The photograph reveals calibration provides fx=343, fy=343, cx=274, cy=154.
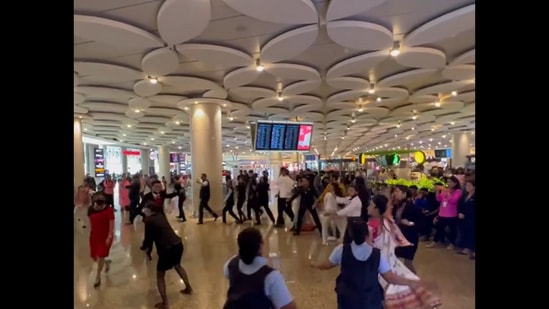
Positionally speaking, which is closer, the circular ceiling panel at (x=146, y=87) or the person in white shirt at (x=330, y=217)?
the person in white shirt at (x=330, y=217)

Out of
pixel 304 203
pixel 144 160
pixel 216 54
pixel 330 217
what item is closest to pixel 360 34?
pixel 216 54

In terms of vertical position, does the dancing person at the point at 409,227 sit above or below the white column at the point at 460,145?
below

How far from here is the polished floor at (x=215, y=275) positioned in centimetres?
428

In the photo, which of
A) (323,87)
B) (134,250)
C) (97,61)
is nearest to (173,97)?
(97,61)

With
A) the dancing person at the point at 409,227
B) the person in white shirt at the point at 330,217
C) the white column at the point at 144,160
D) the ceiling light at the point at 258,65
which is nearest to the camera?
the dancing person at the point at 409,227

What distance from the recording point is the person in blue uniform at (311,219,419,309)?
8.51 ft

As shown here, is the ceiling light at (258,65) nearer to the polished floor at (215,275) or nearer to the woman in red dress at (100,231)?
the polished floor at (215,275)

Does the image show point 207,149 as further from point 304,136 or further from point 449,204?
point 449,204

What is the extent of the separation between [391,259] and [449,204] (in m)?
4.65

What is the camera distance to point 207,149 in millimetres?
12055

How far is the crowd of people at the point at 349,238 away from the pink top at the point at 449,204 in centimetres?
2

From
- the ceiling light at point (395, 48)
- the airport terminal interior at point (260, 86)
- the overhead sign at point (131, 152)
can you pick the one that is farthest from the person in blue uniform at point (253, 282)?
the overhead sign at point (131, 152)
